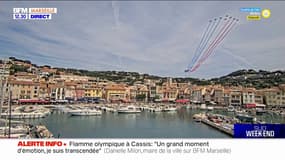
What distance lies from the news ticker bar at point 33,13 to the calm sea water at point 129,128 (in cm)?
95

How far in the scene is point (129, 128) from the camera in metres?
1.96

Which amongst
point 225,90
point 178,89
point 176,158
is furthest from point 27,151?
point 225,90

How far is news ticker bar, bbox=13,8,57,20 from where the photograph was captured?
177cm

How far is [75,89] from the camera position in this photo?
7.13 ft

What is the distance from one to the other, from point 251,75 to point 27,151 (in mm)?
2011

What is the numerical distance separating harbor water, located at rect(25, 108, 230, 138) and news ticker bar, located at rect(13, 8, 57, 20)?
3.01 ft

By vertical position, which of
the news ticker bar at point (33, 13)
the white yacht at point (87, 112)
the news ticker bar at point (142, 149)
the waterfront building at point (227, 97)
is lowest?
the news ticker bar at point (142, 149)

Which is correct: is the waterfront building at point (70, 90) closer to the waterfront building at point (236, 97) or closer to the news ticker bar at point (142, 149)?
the news ticker bar at point (142, 149)

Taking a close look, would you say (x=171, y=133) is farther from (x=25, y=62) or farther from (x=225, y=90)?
(x=25, y=62)

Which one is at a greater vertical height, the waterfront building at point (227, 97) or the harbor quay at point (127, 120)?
the waterfront building at point (227, 97)

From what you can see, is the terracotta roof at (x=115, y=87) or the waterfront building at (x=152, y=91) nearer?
the terracotta roof at (x=115, y=87)

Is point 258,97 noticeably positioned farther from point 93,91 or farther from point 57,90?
point 57,90

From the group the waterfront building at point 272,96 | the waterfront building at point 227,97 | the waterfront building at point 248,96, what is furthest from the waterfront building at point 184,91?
the waterfront building at point 272,96

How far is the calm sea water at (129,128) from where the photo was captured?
5.83 ft
